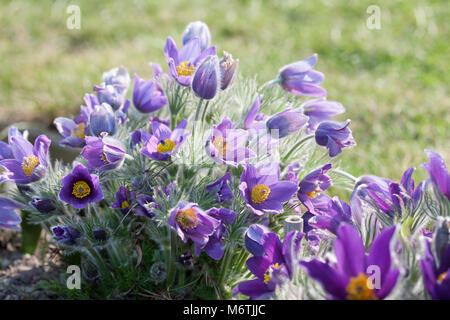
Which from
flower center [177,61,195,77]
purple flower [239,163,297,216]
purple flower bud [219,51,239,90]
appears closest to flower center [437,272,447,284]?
purple flower [239,163,297,216]

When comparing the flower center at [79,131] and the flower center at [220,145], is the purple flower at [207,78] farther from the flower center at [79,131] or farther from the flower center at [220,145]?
the flower center at [79,131]

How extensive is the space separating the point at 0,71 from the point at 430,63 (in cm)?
297

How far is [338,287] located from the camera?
0.94m

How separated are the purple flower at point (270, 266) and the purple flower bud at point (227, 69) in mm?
488

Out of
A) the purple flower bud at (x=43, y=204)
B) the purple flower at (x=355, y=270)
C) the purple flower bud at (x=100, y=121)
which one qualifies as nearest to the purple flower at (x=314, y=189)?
the purple flower at (x=355, y=270)

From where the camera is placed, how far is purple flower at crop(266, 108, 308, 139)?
148cm

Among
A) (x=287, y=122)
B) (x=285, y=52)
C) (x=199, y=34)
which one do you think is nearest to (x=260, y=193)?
(x=287, y=122)

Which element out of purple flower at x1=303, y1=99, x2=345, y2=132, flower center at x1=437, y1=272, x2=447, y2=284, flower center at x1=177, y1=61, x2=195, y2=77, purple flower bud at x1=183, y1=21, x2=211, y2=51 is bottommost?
flower center at x1=437, y1=272, x2=447, y2=284

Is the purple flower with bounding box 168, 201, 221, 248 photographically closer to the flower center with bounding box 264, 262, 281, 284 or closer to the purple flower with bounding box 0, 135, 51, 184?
the flower center with bounding box 264, 262, 281, 284

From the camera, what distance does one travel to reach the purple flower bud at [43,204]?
4.59ft

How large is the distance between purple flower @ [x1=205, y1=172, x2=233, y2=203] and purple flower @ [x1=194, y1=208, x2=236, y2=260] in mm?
59

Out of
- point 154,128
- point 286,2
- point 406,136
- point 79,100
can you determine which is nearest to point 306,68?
point 154,128
